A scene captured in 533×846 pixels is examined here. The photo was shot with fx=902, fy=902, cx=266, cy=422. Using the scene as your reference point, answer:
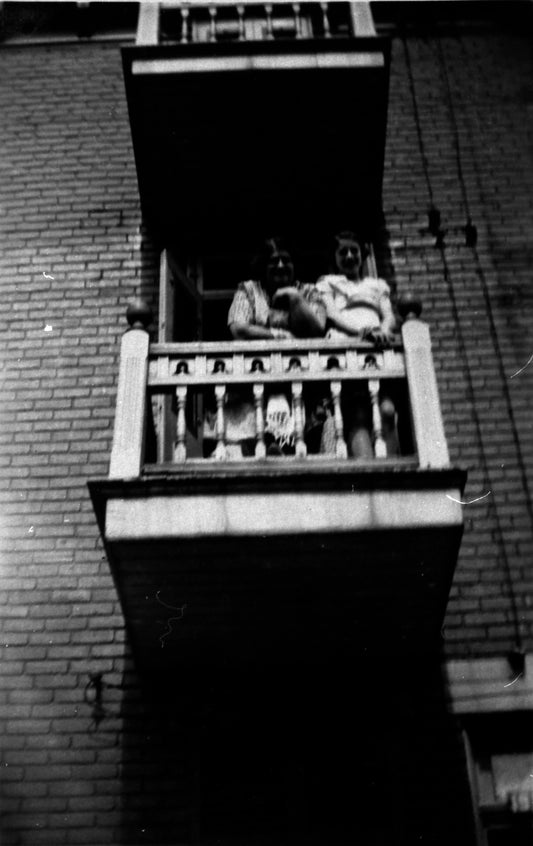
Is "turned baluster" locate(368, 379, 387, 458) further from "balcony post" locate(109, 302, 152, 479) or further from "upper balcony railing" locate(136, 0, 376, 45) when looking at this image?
"upper balcony railing" locate(136, 0, 376, 45)

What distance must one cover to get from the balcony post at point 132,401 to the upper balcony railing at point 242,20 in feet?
10.1

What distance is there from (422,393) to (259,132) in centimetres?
307

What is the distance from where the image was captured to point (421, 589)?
5031 mm

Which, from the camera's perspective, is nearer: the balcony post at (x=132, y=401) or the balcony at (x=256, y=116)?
the balcony post at (x=132, y=401)

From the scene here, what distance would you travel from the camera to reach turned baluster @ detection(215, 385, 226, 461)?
4941 mm

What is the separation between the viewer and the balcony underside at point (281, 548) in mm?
4617

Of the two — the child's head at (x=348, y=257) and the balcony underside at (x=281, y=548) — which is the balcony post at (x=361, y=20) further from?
the balcony underside at (x=281, y=548)

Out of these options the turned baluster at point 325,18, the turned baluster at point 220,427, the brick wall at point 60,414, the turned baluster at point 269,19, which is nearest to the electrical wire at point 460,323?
the turned baluster at point 325,18

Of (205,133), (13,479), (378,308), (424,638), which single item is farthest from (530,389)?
(13,479)

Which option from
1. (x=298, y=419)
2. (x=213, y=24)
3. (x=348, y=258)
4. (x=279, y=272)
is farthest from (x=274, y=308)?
(x=213, y=24)

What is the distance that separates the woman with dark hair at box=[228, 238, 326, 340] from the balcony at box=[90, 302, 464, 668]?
19.5 inches

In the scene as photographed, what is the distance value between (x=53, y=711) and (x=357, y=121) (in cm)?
482

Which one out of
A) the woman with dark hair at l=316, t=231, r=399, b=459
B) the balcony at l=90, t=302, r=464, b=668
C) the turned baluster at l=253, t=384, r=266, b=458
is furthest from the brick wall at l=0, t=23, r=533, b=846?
the turned baluster at l=253, t=384, r=266, b=458

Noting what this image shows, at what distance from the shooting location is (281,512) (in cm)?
464
